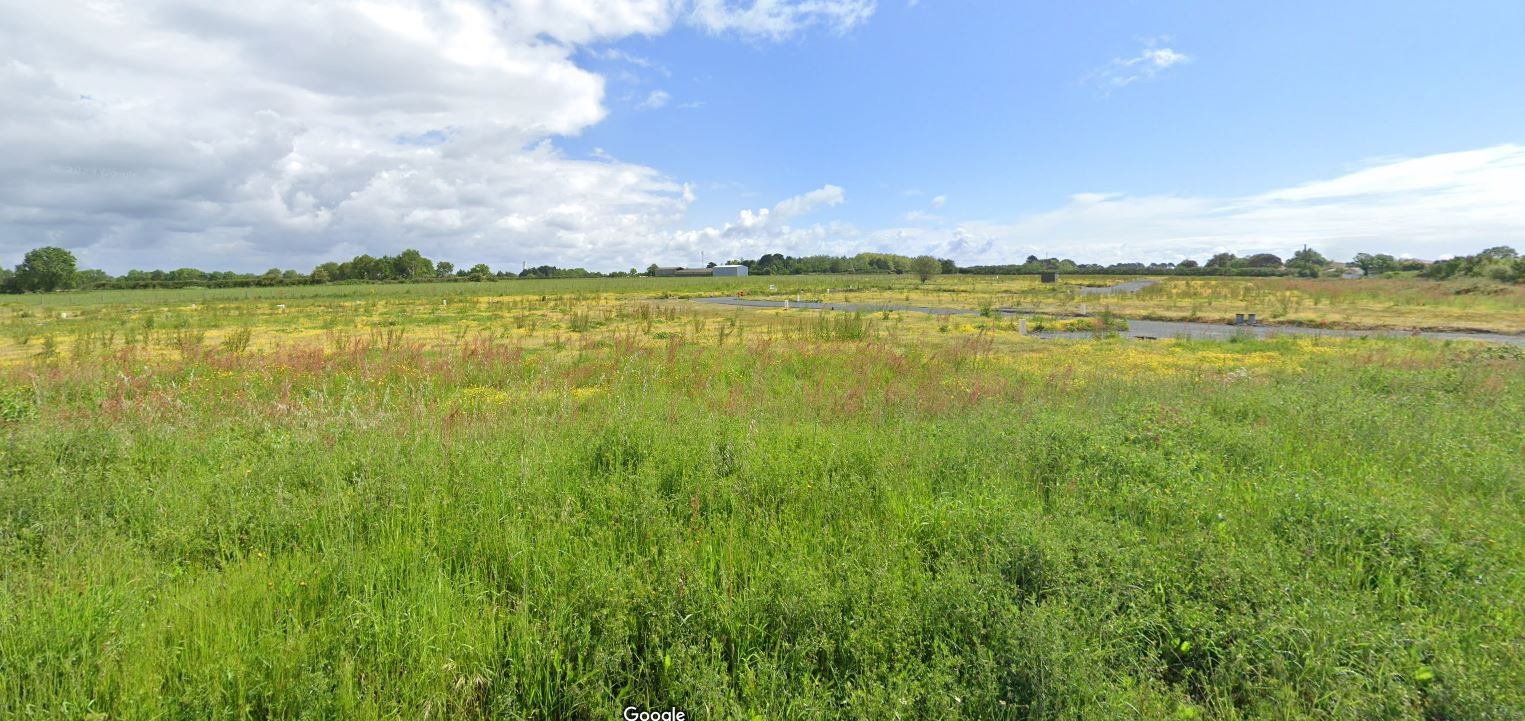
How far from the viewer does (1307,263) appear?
4151 inches

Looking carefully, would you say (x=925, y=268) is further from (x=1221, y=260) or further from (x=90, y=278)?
(x=90, y=278)

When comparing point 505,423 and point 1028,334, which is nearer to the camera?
point 505,423

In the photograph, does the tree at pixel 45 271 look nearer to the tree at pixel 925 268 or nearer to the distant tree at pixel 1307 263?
the tree at pixel 925 268

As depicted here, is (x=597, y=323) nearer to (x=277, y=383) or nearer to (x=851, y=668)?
(x=277, y=383)

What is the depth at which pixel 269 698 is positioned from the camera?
2568 millimetres

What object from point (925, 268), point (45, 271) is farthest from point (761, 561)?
point (45, 271)

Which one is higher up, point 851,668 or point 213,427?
point 213,427

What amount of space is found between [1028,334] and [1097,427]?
15.7 meters

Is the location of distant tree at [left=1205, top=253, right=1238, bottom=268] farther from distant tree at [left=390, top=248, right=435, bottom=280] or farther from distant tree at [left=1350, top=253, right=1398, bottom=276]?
distant tree at [left=390, top=248, right=435, bottom=280]

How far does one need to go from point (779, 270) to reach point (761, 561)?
151863 mm

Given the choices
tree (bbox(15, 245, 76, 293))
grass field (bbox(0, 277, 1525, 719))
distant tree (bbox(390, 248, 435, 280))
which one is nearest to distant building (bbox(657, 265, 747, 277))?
distant tree (bbox(390, 248, 435, 280))

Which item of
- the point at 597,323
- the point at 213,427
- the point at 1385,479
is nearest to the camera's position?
the point at 1385,479

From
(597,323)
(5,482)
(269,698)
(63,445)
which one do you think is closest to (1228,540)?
(269,698)

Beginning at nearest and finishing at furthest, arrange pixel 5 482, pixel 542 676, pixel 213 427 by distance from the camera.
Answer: pixel 542 676 → pixel 5 482 → pixel 213 427
